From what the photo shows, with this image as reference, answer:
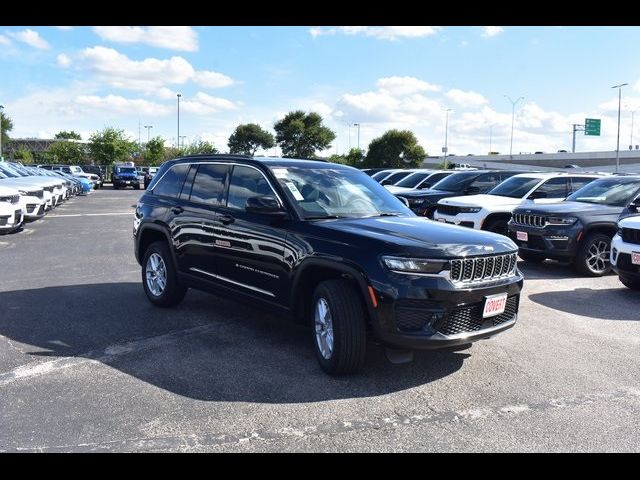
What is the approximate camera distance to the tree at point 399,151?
63219 millimetres

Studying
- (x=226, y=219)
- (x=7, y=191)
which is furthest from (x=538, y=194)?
(x=7, y=191)

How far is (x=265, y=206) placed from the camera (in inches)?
206

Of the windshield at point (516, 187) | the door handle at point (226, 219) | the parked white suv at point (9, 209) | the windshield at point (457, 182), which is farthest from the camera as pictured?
the windshield at point (457, 182)

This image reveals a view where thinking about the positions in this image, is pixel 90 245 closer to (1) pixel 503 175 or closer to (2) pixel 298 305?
(2) pixel 298 305

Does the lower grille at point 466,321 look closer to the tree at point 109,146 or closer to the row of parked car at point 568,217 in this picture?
the row of parked car at point 568,217

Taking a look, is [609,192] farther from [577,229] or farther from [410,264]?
[410,264]

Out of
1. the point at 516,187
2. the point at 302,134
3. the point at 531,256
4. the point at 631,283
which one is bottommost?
the point at 631,283

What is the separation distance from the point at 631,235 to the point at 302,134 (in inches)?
2658

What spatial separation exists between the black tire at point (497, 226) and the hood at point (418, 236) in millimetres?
6390

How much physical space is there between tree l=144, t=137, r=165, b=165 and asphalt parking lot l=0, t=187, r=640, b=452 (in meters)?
62.5

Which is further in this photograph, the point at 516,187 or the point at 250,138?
the point at 250,138

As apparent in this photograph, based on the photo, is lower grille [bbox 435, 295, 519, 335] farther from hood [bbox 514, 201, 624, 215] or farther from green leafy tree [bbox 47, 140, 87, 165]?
green leafy tree [bbox 47, 140, 87, 165]

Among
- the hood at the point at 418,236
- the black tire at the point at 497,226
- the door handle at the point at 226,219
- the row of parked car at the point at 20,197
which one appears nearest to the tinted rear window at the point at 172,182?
the door handle at the point at 226,219

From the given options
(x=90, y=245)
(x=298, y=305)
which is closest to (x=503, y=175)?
(x=90, y=245)
